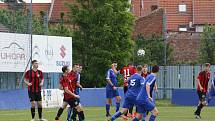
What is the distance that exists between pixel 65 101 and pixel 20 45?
14564 millimetres

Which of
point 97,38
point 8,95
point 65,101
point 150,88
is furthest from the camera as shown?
point 97,38

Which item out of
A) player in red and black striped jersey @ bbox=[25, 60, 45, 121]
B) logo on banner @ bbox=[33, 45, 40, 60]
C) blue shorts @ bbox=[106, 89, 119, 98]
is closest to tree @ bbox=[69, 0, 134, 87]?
logo on banner @ bbox=[33, 45, 40, 60]

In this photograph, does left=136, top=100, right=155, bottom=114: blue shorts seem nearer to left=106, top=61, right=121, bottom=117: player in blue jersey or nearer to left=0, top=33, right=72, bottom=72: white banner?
left=106, top=61, right=121, bottom=117: player in blue jersey

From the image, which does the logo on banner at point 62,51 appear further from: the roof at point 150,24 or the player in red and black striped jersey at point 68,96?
the roof at point 150,24

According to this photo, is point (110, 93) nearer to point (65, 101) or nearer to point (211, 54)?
point (65, 101)

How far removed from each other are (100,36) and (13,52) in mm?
10403

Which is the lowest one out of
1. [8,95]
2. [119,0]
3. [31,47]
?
[8,95]

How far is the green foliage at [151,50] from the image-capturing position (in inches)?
1917

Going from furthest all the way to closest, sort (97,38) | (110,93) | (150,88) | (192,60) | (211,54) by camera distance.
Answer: (192,60), (211,54), (97,38), (110,93), (150,88)

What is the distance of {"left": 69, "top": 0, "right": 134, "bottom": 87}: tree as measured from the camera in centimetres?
4644

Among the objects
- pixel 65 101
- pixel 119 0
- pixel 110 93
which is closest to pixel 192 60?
pixel 119 0

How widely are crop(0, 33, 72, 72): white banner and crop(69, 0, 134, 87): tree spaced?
16.9 ft

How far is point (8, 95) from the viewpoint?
35938mm

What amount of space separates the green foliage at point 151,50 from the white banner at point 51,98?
10382 millimetres
